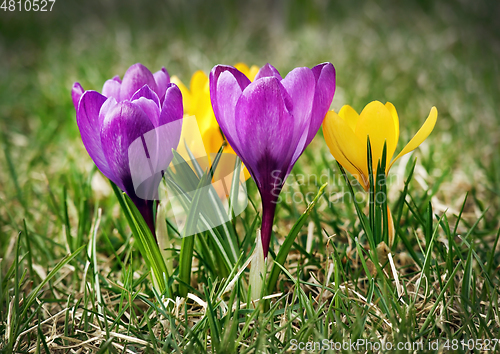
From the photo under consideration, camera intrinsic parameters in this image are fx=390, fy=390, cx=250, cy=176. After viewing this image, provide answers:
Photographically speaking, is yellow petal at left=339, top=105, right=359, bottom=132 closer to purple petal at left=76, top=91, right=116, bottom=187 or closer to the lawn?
the lawn

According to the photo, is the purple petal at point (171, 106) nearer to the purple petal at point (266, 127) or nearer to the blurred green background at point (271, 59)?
the purple petal at point (266, 127)

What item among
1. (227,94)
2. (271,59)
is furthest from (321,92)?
(271,59)

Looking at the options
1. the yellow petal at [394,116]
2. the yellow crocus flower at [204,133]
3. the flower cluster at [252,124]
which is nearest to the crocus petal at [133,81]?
the flower cluster at [252,124]

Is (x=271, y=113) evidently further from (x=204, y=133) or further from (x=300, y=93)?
(x=204, y=133)

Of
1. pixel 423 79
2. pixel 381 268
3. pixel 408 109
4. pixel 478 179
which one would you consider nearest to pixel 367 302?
pixel 381 268

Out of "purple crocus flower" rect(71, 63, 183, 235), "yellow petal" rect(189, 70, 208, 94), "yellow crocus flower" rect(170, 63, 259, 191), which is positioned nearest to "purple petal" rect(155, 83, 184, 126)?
"purple crocus flower" rect(71, 63, 183, 235)

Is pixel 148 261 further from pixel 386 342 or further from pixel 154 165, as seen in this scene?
pixel 386 342

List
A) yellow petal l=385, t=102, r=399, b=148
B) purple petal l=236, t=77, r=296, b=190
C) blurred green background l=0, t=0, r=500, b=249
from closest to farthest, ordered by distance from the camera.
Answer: purple petal l=236, t=77, r=296, b=190, yellow petal l=385, t=102, r=399, b=148, blurred green background l=0, t=0, r=500, b=249
